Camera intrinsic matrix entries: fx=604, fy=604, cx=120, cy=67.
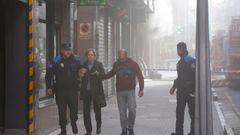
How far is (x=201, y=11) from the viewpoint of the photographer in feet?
26.0

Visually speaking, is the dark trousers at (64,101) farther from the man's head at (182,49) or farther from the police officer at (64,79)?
the man's head at (182,49)

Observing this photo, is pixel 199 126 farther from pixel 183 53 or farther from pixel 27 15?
pixel 27 15

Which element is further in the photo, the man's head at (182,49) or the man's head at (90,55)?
the man's head at (90,55)

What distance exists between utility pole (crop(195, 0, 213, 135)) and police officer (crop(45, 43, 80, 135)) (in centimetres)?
410

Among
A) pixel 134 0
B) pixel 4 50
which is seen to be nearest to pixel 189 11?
pixel 134 0

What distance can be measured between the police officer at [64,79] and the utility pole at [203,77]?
4.10 metres

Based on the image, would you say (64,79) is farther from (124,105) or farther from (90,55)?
(124,105)

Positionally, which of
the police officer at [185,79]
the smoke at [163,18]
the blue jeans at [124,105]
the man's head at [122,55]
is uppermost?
the smoke at [163,18]

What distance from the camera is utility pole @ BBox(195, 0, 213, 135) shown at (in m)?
7.68

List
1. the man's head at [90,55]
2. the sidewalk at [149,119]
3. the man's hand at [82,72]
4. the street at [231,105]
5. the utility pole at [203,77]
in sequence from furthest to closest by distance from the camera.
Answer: the street at [231,105]
the sidewalk at [149,119]
the man's head at [90,55]
the man's hand at [82,72]
the utility pole at [203,77]

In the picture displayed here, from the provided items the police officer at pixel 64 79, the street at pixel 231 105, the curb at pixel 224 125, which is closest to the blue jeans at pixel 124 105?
the police officer at pixel 64 79

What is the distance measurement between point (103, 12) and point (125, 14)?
411 centimetres

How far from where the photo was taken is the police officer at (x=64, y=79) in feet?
37.8

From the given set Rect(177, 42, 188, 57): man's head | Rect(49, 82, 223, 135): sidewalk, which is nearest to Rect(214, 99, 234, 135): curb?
Rect(49, 82, 223, 135): sidewalk
